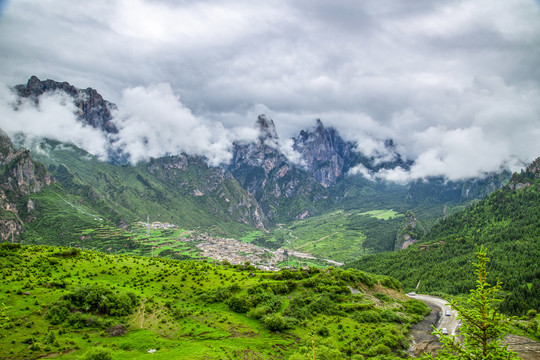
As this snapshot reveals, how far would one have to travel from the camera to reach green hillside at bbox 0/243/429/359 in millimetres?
42875

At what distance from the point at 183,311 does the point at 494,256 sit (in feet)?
505

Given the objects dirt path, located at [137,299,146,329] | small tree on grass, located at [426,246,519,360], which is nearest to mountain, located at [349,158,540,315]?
small tree on grass, located at [426,246,519,360]

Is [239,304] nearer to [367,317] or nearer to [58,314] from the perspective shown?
[367,317]

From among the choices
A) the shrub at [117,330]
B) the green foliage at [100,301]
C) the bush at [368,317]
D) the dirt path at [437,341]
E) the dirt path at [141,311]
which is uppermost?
the green foliage at [100,301]

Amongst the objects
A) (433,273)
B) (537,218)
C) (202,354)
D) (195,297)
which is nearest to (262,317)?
(195,297)

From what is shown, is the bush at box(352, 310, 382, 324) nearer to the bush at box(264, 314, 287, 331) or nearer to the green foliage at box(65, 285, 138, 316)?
the bush at box(264, 314, 287, 331)

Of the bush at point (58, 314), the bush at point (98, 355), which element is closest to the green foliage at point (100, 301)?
the bush at point (58, 314)

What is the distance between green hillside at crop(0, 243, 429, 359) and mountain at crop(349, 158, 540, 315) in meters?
55.4

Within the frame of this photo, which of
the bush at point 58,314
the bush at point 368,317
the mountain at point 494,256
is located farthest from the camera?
the mountain at point 494,256

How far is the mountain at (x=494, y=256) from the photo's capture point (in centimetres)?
10975

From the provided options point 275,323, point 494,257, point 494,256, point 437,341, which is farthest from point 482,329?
point 494,256

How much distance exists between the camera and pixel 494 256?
137875mm

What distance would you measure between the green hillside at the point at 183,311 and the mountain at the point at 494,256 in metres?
55.4

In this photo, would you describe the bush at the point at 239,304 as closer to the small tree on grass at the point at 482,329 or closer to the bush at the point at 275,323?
the bush at the point at 275,323
